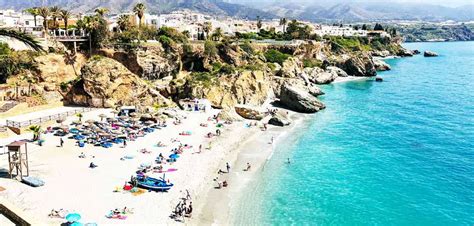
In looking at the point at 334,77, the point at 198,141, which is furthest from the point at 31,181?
the point at 334,77

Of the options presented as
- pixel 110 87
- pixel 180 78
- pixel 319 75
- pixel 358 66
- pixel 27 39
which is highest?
pixel 27 39

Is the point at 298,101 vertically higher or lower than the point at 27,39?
lower

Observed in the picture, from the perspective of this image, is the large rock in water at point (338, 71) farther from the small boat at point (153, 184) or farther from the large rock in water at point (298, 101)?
the small boat at point (153, 184)

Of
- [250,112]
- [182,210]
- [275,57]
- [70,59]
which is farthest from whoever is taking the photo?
[275,57]

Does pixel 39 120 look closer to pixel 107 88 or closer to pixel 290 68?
pixel 107 88

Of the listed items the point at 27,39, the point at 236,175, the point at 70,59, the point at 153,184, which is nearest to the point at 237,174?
the point at 236,175

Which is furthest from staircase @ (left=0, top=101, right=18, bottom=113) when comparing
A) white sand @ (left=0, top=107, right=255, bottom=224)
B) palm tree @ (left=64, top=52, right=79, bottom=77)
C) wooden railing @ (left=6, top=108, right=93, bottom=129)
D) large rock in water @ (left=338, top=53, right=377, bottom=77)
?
large rock in water @ (left=338, top=53, right=377, bottom=77)

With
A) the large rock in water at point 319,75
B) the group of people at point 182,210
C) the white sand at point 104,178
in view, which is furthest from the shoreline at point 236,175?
the large rock in water at point 319,75

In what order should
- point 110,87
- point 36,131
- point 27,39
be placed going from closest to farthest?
point 27,39
point 36,131
point 110,87
